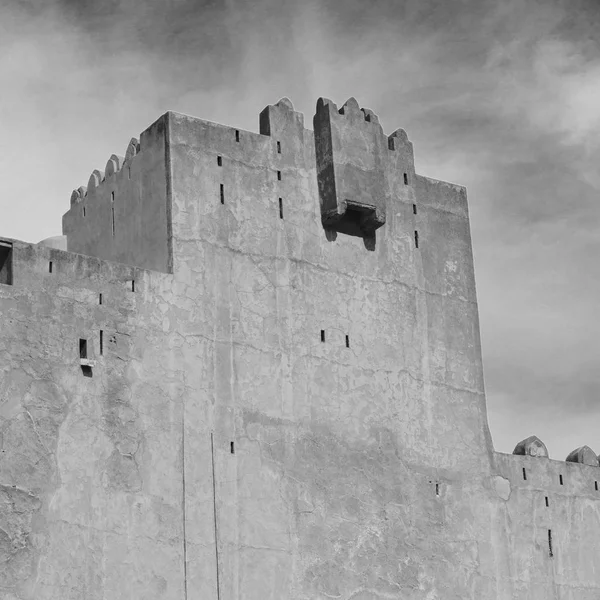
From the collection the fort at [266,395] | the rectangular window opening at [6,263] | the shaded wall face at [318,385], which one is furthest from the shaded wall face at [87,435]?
the shaded wall face at [318,385]

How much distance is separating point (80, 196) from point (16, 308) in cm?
578

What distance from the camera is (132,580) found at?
23.7 meters

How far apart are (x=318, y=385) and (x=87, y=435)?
185 inches

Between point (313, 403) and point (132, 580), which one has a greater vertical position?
point (313, 403)

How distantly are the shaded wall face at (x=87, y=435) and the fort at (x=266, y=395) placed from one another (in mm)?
34

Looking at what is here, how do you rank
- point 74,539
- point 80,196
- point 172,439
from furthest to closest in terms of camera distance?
1. point 80,196
2. point 172,439
3. point 74,539

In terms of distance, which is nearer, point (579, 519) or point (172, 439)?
point (172, 439)

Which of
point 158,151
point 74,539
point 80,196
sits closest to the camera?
point 74,539

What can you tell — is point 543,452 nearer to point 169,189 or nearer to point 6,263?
point 169,189

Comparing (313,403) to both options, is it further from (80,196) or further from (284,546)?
(80,196)

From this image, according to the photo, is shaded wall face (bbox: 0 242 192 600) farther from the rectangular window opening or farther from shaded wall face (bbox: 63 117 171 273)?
shaded wall face (bbox: 63 117 171 273)

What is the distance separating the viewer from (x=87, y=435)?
78.3 feet

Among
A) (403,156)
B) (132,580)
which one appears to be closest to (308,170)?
(403,156)

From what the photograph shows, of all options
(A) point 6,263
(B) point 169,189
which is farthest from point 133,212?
(A) point 6,263
